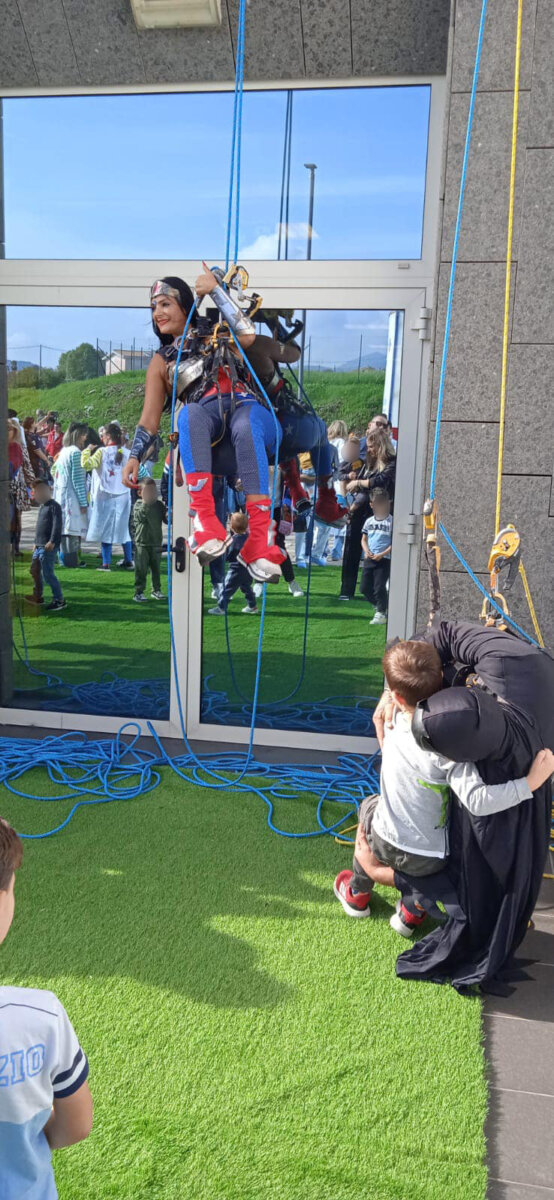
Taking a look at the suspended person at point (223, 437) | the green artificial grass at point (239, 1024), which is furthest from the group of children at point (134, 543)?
the suspended person at point (223, 437)

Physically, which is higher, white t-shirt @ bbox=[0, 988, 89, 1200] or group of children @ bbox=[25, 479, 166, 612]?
group of children @ bbox=[25, 479, 166, 612]

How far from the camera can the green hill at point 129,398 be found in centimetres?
366

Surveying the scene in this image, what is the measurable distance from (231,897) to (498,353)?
2053mm

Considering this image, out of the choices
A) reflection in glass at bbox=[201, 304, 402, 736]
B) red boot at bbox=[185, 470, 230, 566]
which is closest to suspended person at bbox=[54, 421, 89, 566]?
reflection in glass at bbox=[201, 304, 402, 736]

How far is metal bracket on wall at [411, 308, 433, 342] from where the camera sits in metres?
3.52

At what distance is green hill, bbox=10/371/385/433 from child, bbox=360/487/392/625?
1.07ft

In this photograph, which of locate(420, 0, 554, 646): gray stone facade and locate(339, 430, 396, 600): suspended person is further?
locate(339, 430, 396, 600): suspended person

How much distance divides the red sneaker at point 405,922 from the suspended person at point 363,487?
157 cm

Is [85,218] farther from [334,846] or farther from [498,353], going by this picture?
[334,846]

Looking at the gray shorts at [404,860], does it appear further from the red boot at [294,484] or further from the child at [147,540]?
the child at [147,540]

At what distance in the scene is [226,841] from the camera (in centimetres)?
305

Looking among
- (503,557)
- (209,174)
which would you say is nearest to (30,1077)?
(503,557)

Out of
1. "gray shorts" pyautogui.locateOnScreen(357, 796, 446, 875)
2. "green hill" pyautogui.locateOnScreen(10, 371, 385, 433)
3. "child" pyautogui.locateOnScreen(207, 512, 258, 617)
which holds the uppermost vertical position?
"green hill" pyautogui.locateOnScreen(10, 371, 385, 433)

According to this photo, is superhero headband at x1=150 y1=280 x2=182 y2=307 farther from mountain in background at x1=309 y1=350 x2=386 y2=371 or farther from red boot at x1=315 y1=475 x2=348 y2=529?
red boot at x1=315 y1=475 x2=348 y2=529
